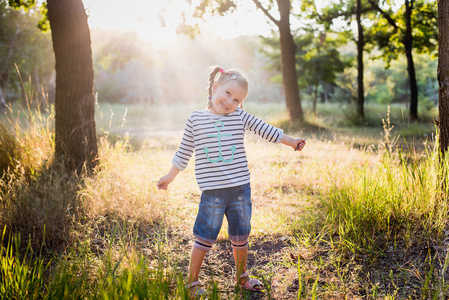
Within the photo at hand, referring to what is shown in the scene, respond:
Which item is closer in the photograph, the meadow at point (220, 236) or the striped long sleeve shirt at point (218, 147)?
the meadow at point (220, 236)

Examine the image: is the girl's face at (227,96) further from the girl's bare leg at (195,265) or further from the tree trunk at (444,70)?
the tree trunk at (444,70)

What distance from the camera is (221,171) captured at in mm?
2570

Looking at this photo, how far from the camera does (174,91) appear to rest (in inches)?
2392

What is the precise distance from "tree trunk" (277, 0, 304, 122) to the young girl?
11.2 m

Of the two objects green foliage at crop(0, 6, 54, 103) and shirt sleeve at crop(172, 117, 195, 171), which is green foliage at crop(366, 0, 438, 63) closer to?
shirt sleeve at crop(172, 117, 195, 171)

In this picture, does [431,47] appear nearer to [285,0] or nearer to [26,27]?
[285,0]

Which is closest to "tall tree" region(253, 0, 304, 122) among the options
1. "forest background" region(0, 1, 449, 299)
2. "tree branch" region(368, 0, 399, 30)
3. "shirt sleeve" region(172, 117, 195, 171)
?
"tree branch" region(368, 0, 399, 30)

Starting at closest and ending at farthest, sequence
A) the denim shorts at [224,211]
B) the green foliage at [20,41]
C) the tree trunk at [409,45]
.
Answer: the denim shorts at [224,211] < the tree trunk at [409,45] < the green foliage at [20,41]

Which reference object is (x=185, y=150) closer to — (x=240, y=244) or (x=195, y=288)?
(x=240, y=244)

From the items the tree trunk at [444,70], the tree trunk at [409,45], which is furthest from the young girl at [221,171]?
the tree trunk at [409,45]

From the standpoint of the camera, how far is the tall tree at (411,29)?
15.4 meters

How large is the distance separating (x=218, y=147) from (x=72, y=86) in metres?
3.43

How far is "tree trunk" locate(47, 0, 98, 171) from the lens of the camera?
509 centimetres

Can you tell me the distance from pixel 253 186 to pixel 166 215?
67.0 inches
